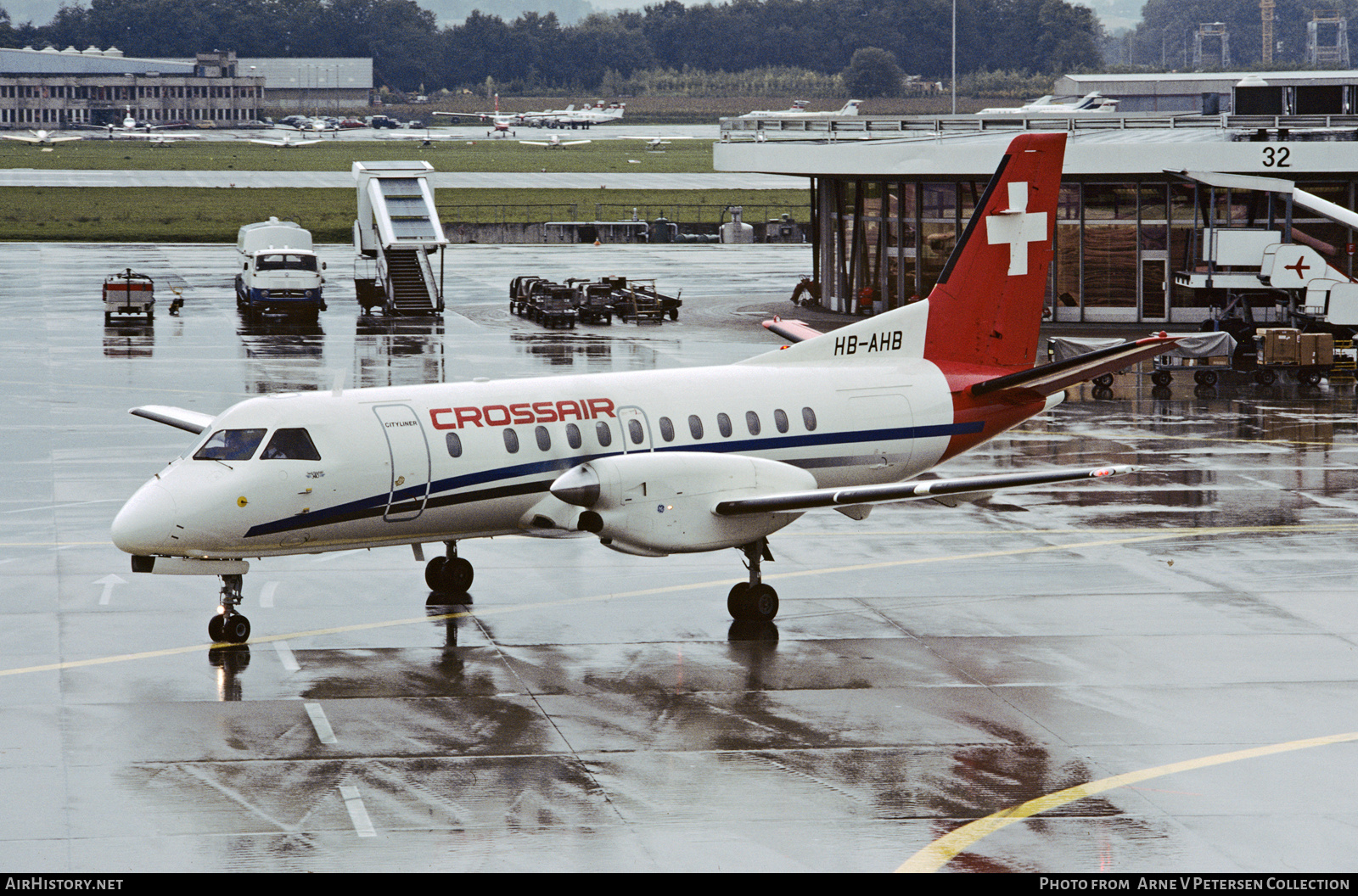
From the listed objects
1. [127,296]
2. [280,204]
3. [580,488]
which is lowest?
[580,488]

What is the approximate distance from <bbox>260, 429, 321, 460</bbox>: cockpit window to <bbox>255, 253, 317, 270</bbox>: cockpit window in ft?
134

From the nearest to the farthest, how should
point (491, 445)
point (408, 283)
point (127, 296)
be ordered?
1. point (491, 445)
2. point (127, 296)
3. point (408, 283)

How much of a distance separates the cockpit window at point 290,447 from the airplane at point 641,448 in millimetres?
24

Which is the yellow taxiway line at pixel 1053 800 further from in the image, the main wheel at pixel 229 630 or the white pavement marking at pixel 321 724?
the main wheel at pixel 229 630

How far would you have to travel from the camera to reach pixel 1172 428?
37.7 meters

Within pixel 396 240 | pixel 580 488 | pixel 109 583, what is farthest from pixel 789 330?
pixel 396 240

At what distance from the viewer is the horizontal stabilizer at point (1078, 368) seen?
23.2 m

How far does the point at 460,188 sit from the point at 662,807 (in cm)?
12519

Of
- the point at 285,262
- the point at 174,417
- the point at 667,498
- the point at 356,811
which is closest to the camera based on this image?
the point at 356,811

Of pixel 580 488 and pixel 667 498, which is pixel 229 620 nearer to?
pixel 580 488

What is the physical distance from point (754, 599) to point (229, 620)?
7.14 m

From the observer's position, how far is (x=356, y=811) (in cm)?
1457

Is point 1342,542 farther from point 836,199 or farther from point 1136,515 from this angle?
point 836,199

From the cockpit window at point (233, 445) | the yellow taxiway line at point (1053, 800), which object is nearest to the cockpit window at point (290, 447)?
the cockpit window at point (233, 445)
